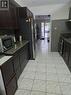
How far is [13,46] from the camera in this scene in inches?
107

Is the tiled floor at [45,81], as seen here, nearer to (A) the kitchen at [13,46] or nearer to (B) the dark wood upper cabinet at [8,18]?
(A) the kitchen at [13,46]

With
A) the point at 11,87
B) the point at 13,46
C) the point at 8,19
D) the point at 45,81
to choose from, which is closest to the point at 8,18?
the point at 8,19

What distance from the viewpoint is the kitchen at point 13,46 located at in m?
1.62

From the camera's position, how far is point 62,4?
178 inches

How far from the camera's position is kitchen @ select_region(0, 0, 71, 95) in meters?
1.62

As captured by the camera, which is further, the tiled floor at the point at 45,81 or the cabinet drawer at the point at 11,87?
the tiled floor at the point at 45,81

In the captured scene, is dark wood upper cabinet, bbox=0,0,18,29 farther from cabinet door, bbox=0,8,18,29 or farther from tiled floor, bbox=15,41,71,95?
tiled floor, bbox=15,41,71,95

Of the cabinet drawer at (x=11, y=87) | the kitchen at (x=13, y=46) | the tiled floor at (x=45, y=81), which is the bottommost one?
the tiled floor at (x=45, y=81)

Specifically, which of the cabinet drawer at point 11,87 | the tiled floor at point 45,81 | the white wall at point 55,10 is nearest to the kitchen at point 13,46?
the cabinet drawer at point 11,87

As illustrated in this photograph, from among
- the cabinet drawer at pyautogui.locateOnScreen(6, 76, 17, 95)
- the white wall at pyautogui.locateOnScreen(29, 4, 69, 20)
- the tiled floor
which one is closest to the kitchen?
the cabinet drawer at pyautogui.locateOnScreen(6, 76, 17, 95)

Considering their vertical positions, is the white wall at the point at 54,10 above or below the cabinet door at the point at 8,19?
above

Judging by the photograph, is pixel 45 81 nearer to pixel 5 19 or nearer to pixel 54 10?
pixel 5 19

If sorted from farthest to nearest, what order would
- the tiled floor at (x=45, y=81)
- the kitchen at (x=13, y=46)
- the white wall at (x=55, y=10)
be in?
1. the white wall at (x=55, y=10)
2. the tiled floor at (x=45, y=81)
3. the kitchen at (x=13, y=46)

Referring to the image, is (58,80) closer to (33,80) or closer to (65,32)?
(33,80)
